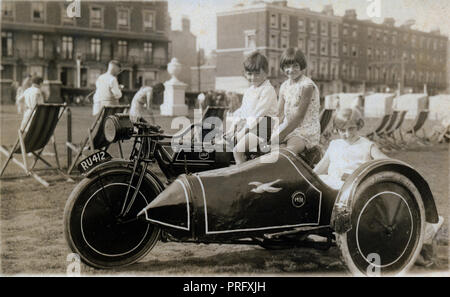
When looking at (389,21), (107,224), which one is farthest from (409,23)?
(107,224)

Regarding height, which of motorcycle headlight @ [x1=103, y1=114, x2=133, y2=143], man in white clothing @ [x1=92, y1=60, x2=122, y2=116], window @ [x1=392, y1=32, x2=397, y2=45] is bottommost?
motorcycle headlight @ [x1=103, y1=114, x2=133, y2=143]

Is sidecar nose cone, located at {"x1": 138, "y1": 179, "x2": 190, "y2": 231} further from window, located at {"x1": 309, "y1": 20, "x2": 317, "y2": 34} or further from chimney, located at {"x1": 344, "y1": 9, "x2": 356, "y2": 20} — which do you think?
window, located at {"x1": 309, "y1": 20, "x2": 317, "y2": 34}

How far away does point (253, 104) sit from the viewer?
415 cm

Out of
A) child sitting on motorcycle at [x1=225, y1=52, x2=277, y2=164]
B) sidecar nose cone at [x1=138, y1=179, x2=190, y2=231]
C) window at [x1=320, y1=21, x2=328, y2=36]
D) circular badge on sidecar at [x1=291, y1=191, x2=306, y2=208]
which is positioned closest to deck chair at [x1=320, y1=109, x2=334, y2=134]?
window at [x1=320, y1=21, x2=328, y2=36]

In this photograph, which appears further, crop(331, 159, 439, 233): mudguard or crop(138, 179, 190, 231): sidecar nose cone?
crop(331, 159, 439, 233): mudguard

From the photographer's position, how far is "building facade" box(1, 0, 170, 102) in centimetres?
1169

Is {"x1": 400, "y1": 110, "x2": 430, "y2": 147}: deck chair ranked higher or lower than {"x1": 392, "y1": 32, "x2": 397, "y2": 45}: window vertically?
lower

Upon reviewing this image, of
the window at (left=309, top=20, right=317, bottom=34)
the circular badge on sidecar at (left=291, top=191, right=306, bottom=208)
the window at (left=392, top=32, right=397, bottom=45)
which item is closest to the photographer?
the circular badge on sidecar at (left=291, top=191, right=306, bottom=208)

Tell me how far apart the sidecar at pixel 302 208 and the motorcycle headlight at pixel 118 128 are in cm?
57

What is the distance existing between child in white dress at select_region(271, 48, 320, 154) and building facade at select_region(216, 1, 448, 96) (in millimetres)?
1070

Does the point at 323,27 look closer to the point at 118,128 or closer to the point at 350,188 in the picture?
the point at 350,188
